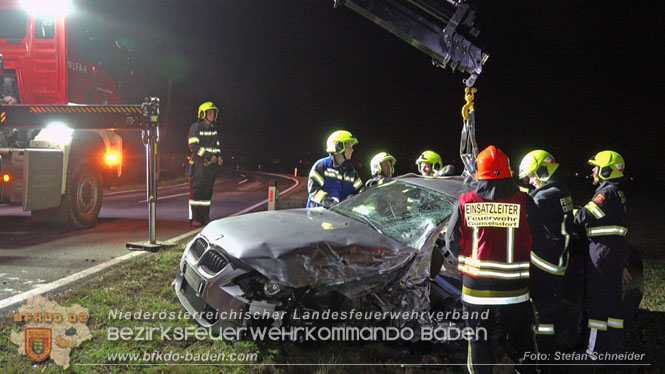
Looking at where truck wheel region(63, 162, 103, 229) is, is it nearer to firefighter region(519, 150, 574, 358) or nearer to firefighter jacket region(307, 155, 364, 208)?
firefighter jacket region(307, 155, 364, 208)

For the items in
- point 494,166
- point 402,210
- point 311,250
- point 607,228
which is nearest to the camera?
point 494,166

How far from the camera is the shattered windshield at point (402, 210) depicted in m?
4.07

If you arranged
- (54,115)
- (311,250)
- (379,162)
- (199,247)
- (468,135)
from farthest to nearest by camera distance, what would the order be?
1. (54,115)
2. (379,162)
3. (468,135)
4. (199,247)
5. (311,250)

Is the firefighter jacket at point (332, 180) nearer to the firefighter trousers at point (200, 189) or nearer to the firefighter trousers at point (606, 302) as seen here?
the firefighter trousers at point (606, 302)

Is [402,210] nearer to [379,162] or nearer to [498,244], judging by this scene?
[498,244]

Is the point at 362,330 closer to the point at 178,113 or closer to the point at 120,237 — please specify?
the point at 120,237

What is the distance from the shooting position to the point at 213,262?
3.82 m

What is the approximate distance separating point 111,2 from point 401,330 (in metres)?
8.47

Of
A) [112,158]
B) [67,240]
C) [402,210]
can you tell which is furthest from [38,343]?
[112,158]

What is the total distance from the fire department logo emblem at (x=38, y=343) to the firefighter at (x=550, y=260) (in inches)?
144

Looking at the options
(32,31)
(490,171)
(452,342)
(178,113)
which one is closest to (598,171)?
(490,171)

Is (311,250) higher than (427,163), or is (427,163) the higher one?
(427,163)

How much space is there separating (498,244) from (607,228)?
1.48 m

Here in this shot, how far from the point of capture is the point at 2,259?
6020 millimetres
